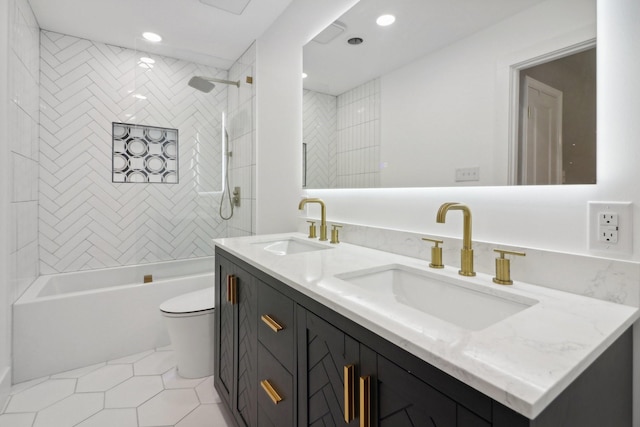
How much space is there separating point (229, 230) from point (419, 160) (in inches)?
76.9

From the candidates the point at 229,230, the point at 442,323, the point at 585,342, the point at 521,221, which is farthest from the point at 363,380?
the point at 229,230

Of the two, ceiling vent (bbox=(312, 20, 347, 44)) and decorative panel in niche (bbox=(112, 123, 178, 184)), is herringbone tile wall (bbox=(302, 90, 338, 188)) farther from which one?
decorative panel in niche (bbox=(112, 123, 178, 184))

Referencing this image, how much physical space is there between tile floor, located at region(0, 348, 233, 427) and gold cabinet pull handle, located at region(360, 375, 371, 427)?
4.10 feet

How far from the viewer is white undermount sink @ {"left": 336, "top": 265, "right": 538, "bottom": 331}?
85cm

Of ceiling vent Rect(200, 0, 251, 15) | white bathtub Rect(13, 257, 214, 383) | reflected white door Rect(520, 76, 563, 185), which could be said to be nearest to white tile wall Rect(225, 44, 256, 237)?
ceiling vent Rect(200, 0, 251, 15)

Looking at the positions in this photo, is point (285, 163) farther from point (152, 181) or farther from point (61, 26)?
point (61, 26)

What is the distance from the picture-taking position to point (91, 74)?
2.63 meters

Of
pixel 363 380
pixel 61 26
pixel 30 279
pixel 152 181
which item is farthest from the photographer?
pixel 152 181

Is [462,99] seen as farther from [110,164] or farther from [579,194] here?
[110,164]

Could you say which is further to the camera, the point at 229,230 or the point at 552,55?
the point at 229,230

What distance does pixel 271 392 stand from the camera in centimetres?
105

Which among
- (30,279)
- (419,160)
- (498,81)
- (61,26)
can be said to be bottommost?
(30,279)

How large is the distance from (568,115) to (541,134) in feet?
0.27

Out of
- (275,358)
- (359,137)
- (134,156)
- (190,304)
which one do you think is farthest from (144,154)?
(275,358)
